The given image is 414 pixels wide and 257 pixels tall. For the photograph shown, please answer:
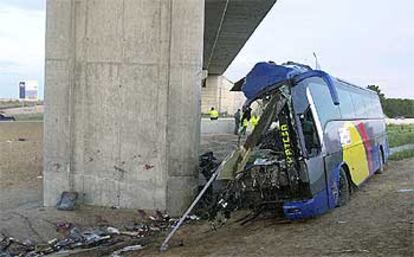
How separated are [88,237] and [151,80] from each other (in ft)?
12.8

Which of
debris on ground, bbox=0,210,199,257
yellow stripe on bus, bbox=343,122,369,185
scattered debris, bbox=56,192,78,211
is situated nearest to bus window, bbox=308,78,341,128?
yellow stripe on bus, bbox=343,122,369,185

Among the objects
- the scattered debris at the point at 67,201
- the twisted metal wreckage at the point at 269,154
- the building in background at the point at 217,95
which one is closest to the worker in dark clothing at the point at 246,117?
the twisted metal wreckage at the point at 269,154

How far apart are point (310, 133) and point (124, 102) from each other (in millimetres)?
4590

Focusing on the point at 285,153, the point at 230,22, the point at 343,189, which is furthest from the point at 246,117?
the point at 230,22

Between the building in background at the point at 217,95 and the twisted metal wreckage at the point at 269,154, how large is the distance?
6974 centimetres

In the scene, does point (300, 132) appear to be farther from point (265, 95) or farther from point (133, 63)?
point (133, 63)

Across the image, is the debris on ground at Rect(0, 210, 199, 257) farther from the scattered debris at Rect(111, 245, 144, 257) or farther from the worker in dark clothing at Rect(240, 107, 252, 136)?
the worker in dark clothing at Rect(240, 107, 252, 136)

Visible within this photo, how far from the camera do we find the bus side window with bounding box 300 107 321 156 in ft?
36.8

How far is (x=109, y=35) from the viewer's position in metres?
14.2

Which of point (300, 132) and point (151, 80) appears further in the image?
point (151, 80)

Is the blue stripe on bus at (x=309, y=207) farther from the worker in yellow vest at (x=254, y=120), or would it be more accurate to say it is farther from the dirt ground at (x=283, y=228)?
the worker in yellow vest at (x=254, y=120)

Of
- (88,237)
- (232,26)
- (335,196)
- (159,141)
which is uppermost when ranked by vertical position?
(232,26)

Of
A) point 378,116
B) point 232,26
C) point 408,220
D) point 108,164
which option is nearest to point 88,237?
point 108,164

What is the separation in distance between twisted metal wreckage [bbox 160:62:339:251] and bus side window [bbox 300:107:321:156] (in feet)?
0.76
